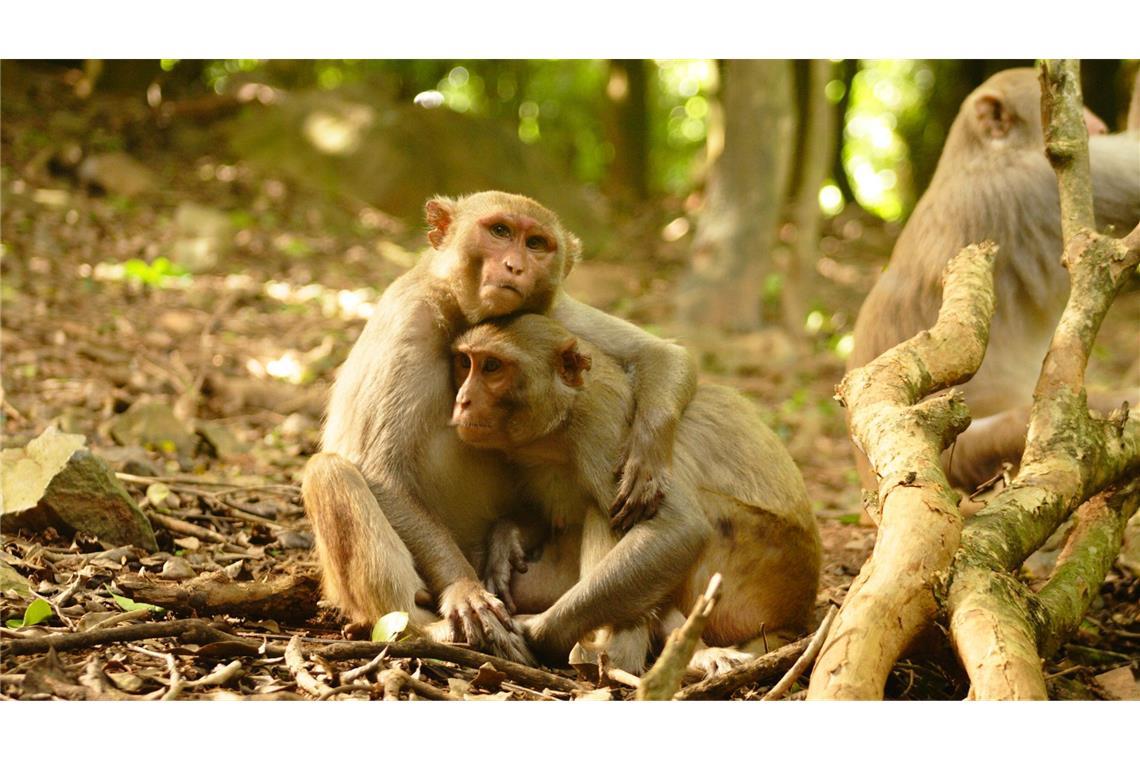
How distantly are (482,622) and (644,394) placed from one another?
1189mm

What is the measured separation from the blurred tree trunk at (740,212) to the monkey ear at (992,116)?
20.0 feet

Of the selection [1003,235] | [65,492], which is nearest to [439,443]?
[65,492]

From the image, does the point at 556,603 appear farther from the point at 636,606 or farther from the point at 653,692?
the point at 653,692

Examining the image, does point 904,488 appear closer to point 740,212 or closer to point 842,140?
point 740,212

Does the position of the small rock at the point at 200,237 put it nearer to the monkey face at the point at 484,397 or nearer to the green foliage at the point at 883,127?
the monkey face at the point at 484,397

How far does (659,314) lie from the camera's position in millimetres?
14898

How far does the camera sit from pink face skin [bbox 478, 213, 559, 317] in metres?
5.03

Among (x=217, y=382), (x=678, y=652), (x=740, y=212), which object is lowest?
(x=678, y=652)

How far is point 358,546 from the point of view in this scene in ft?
16.0

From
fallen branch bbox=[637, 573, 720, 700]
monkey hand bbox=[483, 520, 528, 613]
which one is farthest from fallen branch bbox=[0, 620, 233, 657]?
fallen branch bbox=[637, 573, 720, 700]

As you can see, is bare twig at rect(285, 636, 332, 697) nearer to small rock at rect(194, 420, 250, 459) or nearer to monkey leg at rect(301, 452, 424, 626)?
monkey leg at rect(301, 452, 424, 626)

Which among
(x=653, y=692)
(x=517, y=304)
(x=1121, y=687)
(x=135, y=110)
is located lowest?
(x=1121, y=687)
